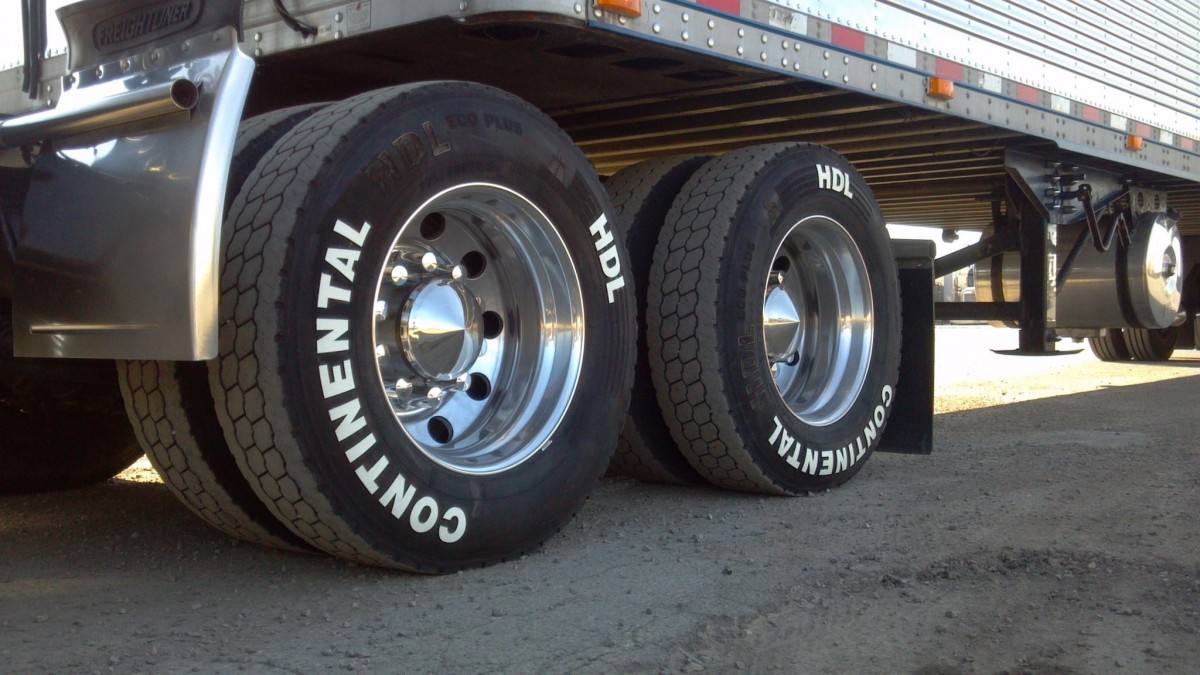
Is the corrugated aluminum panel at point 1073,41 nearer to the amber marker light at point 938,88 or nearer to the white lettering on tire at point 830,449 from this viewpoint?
the amber marker light at point 938,88

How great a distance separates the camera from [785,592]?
3.07 m

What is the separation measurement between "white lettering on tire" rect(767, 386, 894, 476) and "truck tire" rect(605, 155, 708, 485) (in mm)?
359

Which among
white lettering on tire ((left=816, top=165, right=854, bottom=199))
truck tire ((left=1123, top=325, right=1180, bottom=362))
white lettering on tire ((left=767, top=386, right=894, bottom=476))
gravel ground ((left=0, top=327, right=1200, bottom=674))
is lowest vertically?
gravel ground ((left=0, top=327, right=1200, bottom=674))

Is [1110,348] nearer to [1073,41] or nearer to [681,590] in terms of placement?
[1073,41]

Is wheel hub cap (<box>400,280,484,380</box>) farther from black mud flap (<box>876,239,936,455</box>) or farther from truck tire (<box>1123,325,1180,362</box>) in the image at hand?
truck tire (<box>1123,325,1180,362</box>)

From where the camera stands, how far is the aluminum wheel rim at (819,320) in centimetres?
475

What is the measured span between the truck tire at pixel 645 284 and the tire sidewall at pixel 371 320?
459 millimetres

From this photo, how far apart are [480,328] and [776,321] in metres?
1.56

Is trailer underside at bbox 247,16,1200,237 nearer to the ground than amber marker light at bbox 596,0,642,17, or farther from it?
nearer to the ground

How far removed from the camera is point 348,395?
9.40 ft

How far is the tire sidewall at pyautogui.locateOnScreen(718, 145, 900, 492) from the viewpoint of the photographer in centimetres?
408

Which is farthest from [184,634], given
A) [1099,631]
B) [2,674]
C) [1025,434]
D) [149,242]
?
[1025,434]

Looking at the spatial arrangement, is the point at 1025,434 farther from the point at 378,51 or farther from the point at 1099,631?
the point at 378,51

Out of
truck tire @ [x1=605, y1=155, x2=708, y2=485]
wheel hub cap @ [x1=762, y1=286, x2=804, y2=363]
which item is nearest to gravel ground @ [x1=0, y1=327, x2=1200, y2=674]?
truck tire @ [x1=605, y1=155, x2=708, y2=485]
